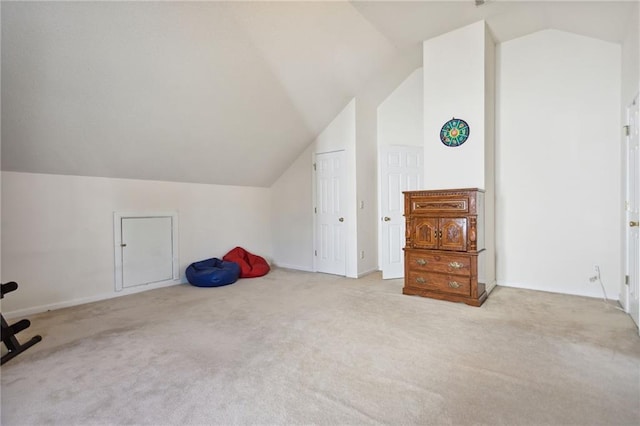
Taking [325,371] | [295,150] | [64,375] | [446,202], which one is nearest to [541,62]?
[446,202]

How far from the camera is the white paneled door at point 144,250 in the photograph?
12.2 ft

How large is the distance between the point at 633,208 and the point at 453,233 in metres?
1.48

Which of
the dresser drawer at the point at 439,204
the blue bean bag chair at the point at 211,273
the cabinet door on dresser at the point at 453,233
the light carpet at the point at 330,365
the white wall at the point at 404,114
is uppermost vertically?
the white wall at the point at 404,114

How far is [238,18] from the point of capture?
283 centimetres

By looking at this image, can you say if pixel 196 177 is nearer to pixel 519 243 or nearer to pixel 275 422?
pixel 275 422

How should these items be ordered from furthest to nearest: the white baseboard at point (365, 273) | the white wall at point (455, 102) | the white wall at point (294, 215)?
the white wall at point (294, 215), the white baseboard at point (365, 273), the white wall at point (455, 102)

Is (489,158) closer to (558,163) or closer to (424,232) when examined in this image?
(558,163)

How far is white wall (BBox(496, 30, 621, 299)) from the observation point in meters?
3.34

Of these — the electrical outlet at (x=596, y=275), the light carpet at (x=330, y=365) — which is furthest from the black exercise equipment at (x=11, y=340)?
the electrical outlet at (x=596, y=275)

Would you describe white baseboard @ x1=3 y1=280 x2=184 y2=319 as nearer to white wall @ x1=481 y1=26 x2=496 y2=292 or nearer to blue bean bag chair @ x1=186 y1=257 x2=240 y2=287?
blue bean bag chair @ x1=186 y1=257 x2=240 y2=287

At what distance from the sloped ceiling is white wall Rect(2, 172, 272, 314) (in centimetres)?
17

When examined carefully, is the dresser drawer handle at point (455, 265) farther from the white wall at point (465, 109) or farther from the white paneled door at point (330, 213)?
the white paneled door at point (330, 213)

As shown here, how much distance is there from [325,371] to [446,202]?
218 centimetres

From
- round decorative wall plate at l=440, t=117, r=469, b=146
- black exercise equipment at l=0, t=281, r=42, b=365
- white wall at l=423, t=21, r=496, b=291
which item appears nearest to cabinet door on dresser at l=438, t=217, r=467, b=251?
white wall at l=423, t=21, r=496, b=291
